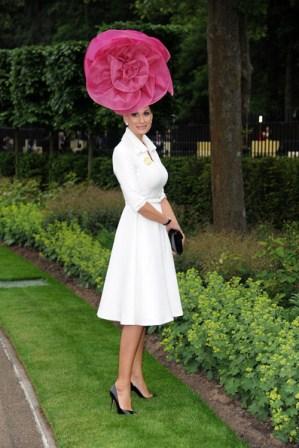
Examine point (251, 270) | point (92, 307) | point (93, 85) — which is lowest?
point (92, 307)

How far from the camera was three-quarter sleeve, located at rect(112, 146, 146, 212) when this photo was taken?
5.81m

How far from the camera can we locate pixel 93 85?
19.5 feet

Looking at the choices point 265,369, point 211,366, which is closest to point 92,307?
point 211,366

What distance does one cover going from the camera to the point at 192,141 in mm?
20375

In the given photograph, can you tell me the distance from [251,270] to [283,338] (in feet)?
9.09

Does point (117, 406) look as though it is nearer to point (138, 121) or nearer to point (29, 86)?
point (138, 121)

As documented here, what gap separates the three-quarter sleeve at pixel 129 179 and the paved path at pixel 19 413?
1.69 m

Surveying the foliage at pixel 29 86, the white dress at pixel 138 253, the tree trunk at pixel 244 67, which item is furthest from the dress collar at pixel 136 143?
the tree trunk at pixel 244 67

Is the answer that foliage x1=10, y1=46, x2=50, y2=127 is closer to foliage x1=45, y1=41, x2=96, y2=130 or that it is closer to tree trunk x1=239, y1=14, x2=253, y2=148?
foliage x1=45, y1=41, x2=96, y2=130

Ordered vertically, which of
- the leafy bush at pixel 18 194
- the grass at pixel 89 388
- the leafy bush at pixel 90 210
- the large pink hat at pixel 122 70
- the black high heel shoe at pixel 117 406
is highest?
the large pink hat at pixel 122 70

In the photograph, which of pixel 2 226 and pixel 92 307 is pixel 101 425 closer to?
pixel 92 307

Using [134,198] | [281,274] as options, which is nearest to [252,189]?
[281,274]

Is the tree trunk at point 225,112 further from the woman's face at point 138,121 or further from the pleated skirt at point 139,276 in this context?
the pleated skirt at point 139,276

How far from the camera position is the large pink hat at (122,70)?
5875 mm
